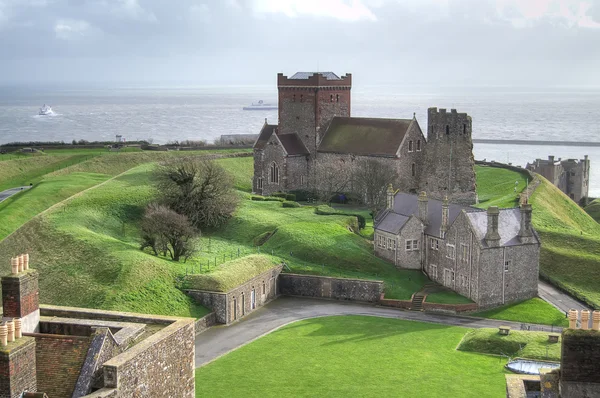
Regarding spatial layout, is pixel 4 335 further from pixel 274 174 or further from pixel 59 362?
pixel 274 174

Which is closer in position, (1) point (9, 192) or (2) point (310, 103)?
(1) point (9, 192)

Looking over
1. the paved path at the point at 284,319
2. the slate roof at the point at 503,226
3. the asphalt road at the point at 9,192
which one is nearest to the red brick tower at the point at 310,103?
the asphalt road at the point at 9,192

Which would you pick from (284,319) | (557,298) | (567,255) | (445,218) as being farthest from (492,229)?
(284,319)

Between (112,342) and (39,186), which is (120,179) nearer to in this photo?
(39,186)

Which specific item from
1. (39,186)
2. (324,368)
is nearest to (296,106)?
(39,186)

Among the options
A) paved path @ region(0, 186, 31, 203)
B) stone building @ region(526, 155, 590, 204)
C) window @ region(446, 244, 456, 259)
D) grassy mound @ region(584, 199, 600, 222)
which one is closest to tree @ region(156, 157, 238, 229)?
window @ region(446, 244, 456, 259)

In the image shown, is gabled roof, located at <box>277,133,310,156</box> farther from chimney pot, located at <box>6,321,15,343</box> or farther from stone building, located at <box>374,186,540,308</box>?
chimney pot, located at <box>6,321,15,343</box>

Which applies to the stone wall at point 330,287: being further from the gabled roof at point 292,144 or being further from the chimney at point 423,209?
the gabled roof at point 292,144
